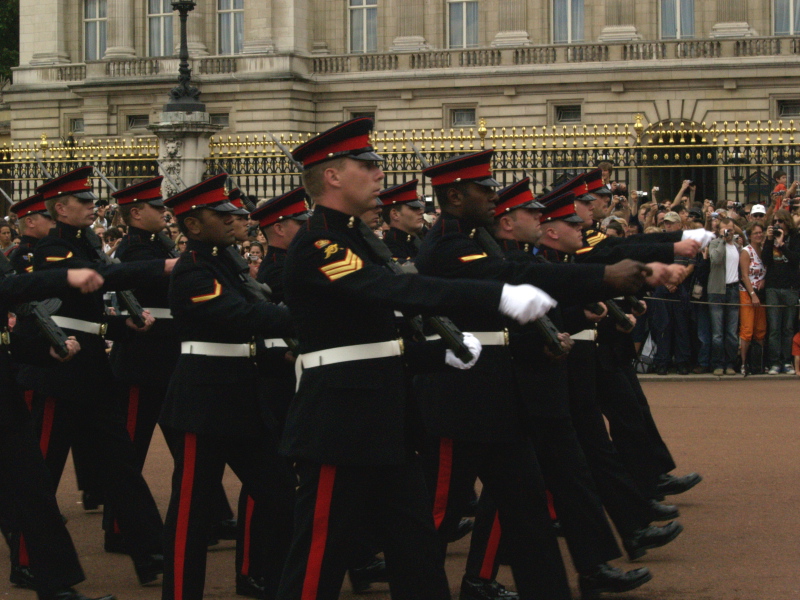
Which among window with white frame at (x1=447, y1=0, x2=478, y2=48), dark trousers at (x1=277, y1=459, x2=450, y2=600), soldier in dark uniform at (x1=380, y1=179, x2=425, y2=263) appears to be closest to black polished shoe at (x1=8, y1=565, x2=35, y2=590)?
dark trousers at (x1=277, y1=459, x2=450, y2=600)

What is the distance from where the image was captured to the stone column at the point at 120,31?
36.8 metres

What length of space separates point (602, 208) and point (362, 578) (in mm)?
2778

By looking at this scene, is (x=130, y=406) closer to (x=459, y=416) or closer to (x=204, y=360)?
(x=204, y=360)

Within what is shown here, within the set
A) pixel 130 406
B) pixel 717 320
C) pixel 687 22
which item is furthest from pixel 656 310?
pixel 687 22

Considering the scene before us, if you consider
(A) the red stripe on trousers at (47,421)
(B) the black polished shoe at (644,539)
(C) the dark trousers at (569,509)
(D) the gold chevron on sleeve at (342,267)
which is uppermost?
(D) the gold chevron on sleeve at (342,267)

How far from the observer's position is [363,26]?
35.6m

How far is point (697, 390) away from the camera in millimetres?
12750

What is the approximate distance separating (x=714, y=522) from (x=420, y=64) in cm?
2766

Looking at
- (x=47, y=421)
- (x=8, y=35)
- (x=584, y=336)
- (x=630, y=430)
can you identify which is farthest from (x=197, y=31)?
(x=584, y=336)

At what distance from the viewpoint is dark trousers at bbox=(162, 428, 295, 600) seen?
211 inches

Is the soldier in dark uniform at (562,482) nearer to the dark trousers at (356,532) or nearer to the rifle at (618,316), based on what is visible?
the rifle at (618,316)

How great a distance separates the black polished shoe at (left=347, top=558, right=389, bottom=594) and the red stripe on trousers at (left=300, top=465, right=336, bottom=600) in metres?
1.76

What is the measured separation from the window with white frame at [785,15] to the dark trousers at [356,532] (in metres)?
29.8

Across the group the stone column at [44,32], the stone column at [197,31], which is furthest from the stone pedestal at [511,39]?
the stone column at [44,32]
